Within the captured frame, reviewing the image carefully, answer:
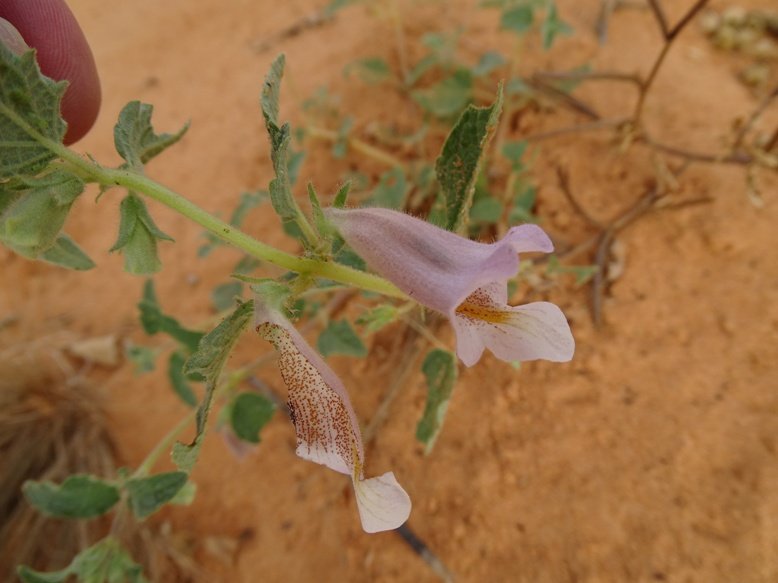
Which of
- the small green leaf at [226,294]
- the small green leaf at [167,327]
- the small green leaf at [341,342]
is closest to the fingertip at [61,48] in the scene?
the small green leaf at [167,327]

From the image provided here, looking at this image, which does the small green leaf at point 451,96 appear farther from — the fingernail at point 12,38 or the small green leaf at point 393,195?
the fingernail at point 12,38

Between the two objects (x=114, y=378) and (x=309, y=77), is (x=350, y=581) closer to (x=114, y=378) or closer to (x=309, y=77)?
(x=114, y=378)

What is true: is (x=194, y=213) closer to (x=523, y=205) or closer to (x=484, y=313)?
(x=484, y=313)

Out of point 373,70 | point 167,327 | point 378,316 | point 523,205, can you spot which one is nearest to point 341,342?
point 378,316

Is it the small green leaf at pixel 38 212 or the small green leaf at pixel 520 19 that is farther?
the small green leaf at pixel 520 19

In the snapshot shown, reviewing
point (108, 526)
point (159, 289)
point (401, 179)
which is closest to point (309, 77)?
point (159, 289)

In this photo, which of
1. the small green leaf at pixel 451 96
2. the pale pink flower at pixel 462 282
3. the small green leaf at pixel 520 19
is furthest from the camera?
the small green leaf at pixel 451 96

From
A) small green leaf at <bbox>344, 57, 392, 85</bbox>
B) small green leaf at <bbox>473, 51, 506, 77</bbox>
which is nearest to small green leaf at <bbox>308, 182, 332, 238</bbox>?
small green leaf at <bbox>473, 51, 506, 77</bbox>
